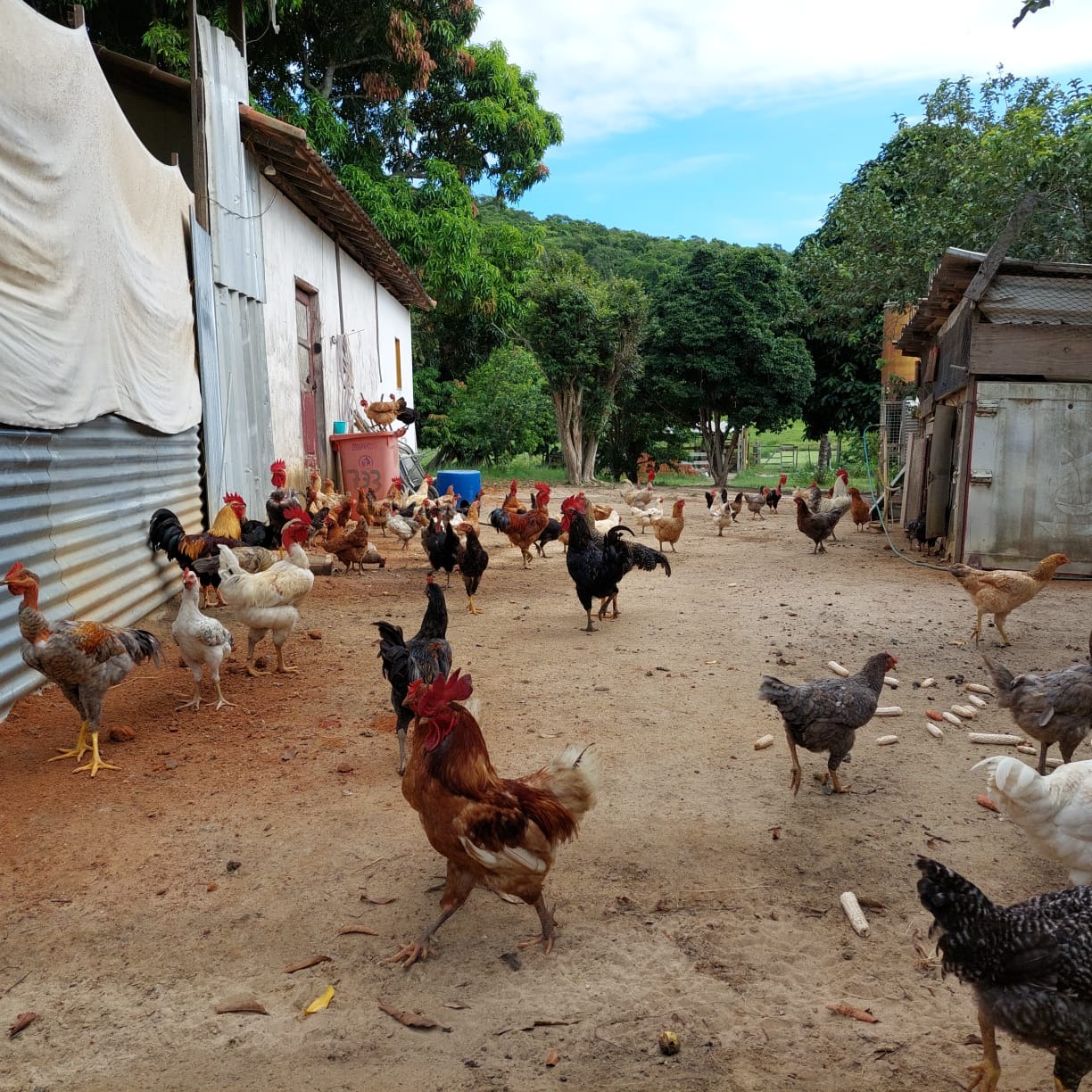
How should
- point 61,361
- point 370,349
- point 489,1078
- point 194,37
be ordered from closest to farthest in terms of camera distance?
1. point 489,1078
2. point 61,361
3. point 194,37
4. point 370,349

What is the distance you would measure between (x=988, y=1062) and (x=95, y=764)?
4.45m

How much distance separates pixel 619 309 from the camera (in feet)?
79.8

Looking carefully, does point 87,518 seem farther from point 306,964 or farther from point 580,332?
point 580,332

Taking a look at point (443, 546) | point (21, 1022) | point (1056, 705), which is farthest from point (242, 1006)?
point (443, 546)

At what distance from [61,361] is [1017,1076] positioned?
653 centimetres

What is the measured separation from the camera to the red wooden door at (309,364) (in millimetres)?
13930

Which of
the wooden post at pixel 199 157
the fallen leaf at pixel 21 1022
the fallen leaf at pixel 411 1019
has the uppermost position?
the wooden post at pixel 199 157

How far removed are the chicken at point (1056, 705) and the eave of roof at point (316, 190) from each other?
1024cm

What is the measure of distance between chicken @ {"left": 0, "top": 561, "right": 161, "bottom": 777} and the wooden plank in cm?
1015

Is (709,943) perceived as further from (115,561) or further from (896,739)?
(115,561)

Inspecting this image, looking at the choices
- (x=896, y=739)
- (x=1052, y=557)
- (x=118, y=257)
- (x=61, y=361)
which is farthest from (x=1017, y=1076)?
(x=118, y=257)

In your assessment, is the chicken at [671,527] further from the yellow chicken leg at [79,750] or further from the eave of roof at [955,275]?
the yellow chicken leg at [79,750]

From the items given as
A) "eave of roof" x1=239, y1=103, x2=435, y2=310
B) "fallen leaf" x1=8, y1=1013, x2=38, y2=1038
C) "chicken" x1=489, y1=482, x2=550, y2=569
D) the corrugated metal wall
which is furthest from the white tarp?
"chicken" x1=489, y1=482, x2=550, y2=569

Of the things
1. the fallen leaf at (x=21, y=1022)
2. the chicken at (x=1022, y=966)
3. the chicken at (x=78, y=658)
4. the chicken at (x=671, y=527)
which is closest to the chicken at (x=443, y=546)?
the chicken at (x=671, y=527)
